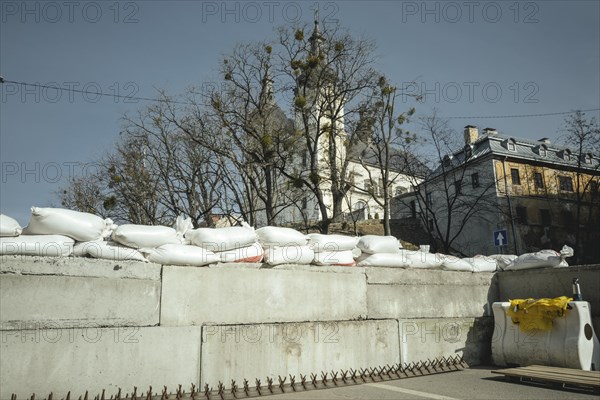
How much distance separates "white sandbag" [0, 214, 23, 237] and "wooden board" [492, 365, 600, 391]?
562 cm

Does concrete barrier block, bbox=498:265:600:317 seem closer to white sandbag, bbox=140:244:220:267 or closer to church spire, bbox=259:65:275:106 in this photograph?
white sandbag, bbox=140:244:220:267

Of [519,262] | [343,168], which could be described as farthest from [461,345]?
[343,168]

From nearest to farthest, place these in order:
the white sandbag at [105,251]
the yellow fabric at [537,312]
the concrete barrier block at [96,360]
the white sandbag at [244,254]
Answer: the concrete barrier block at [96,360], the white sandbag at [105,251], the white sandbag at [244,254], the yellow fabric at [537,312]

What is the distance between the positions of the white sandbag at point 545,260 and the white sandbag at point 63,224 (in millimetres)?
6148

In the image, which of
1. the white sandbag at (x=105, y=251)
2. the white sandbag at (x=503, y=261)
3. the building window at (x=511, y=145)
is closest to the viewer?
the white sandbag at (x=105, y=251)

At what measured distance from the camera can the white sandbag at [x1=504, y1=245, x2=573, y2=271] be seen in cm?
651

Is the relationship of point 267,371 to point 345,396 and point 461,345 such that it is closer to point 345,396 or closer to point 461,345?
point 345,396

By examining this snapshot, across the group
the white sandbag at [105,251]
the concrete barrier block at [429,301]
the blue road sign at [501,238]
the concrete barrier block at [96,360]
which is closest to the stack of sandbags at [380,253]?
the concrete barrier block at [429,301]

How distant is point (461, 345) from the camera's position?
6500mm

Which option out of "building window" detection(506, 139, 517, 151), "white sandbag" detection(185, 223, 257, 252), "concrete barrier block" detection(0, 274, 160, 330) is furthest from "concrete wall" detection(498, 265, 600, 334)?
"building window" detection(506, 139, 517, 151)

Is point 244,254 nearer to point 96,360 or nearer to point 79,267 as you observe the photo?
point 79,267

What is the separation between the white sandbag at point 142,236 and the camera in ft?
15.0

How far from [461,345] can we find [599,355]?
1730 millimetres

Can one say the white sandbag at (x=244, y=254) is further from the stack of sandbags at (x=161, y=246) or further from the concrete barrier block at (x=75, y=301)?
the concrete barrier block at (x=75, y=301)
